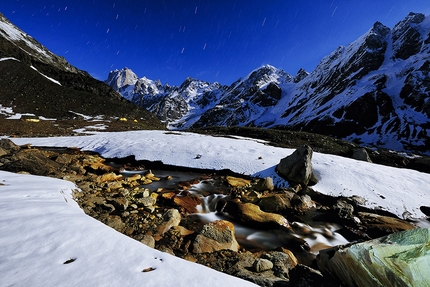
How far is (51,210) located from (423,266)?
8.20 metres

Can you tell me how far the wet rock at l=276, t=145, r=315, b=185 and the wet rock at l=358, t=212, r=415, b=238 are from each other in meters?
3.52

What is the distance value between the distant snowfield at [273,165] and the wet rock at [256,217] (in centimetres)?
433

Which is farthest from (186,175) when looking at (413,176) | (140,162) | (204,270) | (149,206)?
(413,176)

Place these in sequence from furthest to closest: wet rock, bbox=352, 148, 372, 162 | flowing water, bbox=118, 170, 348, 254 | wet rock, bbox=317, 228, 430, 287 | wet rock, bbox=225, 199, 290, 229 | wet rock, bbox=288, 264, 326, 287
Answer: wet rock, bbox=352, 148, 372, 162, wet rock, bbox=225, 199, 290, 229, flowing water, bbox=118, 170, 348, 254, wet rock, bbox=288, 264, 326, 287, wet rock, bbox=317, 228, 430, 287

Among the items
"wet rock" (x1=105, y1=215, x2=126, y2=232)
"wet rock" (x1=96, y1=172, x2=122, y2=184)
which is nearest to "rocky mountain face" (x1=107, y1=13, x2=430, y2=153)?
"wet rock" (x1=96, y1=172, x2=122, y2=184)

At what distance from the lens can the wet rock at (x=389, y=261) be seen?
3.48m

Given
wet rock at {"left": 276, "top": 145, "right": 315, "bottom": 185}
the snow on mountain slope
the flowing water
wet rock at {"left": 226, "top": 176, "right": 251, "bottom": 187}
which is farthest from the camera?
the snow on mountain slope

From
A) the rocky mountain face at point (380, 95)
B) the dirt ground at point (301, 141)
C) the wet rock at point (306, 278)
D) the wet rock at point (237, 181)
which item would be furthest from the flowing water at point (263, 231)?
the rocky mountain face at point (380, 95)

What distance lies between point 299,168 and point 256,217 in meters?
5.68

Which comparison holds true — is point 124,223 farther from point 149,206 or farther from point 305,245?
point 305,245

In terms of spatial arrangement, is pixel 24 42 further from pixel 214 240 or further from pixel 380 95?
pixel 380 95

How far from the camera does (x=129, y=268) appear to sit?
352cm

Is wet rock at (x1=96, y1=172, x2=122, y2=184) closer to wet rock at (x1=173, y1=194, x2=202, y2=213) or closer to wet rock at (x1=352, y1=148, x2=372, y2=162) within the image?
wet rock at (x1=173, y1=194, x2=202, y2=213)

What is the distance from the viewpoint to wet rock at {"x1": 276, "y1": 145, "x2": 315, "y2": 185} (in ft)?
43.3
